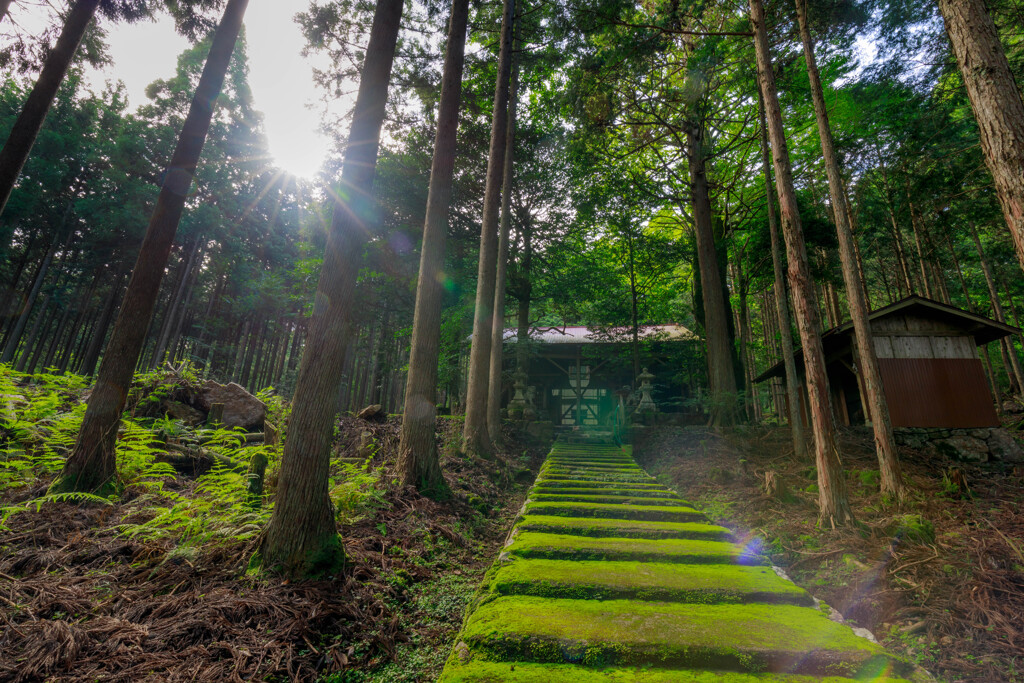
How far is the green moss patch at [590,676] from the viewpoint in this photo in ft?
5.42

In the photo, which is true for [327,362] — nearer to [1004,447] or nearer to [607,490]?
[607,490]

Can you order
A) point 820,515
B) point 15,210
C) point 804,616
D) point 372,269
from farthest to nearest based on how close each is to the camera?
point 15,210 < point 372,269 < point 820,515 < point 804,616

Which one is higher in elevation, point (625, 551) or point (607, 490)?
point (607, 490)

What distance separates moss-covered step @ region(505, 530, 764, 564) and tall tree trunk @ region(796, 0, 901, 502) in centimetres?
426

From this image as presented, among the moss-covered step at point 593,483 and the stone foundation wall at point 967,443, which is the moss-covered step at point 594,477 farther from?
the stone foundation wall at point 967,443

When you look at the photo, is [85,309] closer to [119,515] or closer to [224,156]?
[224,156]

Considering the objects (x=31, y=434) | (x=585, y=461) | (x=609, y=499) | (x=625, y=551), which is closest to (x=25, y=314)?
(x=31, y=434)

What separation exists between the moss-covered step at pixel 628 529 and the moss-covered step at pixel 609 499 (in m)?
0.84

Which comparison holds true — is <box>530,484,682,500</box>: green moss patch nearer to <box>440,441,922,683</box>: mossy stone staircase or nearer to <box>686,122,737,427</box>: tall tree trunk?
<box>440,441,922,683</box>: mossy stone staircase

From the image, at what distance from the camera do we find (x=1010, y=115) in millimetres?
3545

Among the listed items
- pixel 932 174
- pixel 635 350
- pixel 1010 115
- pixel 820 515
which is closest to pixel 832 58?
pixel 932 174

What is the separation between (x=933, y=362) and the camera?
34.0 ft

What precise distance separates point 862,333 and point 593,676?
24.0 ft

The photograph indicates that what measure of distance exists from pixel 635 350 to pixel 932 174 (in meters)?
10.2
